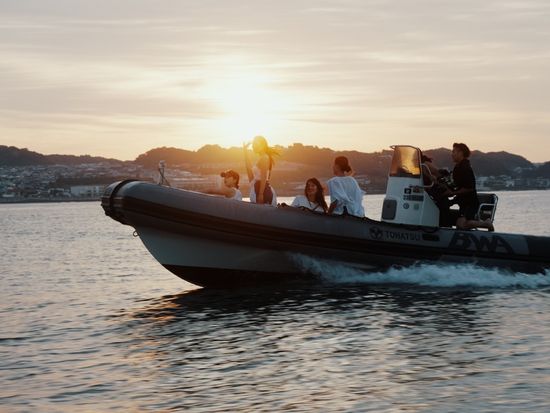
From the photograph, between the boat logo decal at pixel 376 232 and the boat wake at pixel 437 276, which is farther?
the boat wake at pixel 437 276

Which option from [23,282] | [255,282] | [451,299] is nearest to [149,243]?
[255,282]

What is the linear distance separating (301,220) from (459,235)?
2478 mm

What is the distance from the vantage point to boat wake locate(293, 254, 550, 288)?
1398cm

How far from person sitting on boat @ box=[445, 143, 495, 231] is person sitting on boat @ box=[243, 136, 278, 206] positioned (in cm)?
268

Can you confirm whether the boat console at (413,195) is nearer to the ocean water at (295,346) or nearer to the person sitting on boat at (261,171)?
the ocean water at (295,346)

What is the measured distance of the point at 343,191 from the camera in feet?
44.6

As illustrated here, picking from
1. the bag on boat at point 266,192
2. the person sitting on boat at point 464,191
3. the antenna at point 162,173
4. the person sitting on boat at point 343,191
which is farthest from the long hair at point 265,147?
the person sitting on boat at point 464,191

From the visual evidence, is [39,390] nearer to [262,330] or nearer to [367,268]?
[262,330]

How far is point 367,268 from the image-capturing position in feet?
45.7

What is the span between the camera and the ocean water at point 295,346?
7.41 meters

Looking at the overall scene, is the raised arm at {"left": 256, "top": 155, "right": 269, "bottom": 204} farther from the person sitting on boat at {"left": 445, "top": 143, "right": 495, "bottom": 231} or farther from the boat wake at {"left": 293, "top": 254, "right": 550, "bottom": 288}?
the person sitting on boat at {"left": 445, "top": 143, "right": 495, "bottom": 231}

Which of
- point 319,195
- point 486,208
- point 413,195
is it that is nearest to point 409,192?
point 413,195

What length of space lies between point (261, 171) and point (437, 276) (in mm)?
3166

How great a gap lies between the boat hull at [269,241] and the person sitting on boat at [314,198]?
0.30 m
